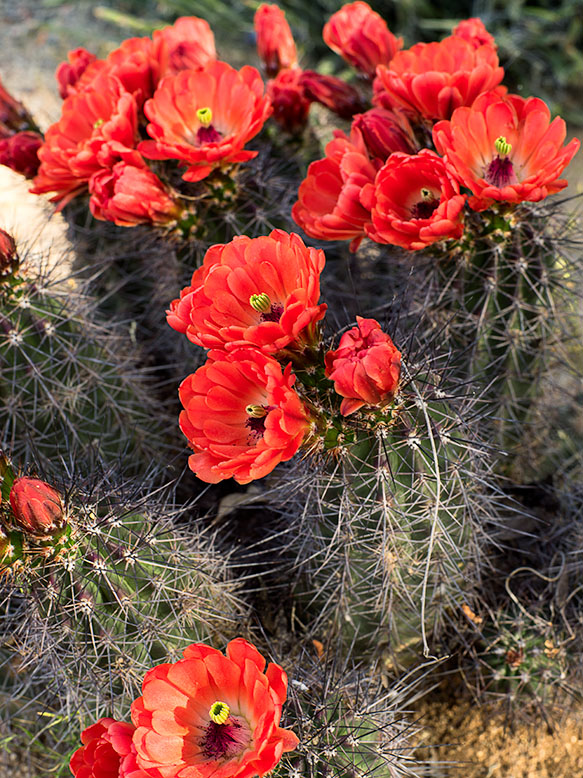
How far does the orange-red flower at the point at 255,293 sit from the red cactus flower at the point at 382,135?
35 centimetres

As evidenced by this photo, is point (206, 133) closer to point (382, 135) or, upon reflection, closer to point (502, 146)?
point (382, 135)

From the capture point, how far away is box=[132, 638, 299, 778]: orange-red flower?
3.48 feet

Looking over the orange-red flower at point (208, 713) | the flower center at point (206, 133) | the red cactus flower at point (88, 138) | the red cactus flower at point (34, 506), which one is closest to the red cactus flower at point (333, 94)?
the flower center at point (206, 133)

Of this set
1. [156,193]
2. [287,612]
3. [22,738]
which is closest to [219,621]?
[287,612]

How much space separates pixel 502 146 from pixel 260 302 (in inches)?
20.8

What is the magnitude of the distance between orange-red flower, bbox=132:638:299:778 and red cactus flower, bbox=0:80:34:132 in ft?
4.51

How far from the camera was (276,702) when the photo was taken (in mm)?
1043

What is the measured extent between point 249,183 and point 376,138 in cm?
38

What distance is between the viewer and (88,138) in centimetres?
169

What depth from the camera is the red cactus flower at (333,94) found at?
1.77 m

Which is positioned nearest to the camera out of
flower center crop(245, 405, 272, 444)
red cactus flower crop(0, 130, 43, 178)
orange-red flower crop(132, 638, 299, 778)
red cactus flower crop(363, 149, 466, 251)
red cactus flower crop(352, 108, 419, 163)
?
orange-red flower crop(132, 638, 299, 778)

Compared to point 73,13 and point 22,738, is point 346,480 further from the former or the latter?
point 73,13

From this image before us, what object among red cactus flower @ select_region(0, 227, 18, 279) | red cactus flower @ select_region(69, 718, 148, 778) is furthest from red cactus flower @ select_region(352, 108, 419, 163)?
red cactus flower @ select_region(69, 718, 148, 778)

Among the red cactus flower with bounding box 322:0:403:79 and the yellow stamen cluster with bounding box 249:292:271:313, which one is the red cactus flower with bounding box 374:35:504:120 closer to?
the red cactus flower with bounding box 322:0:403:79
